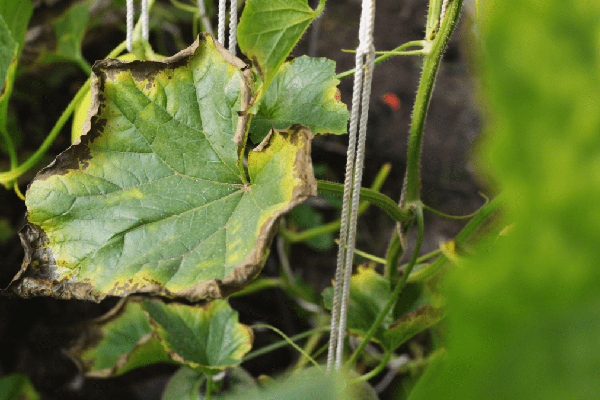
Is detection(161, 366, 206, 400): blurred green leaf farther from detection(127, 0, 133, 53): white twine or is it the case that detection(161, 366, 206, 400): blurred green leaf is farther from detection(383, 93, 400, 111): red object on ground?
detection(383, 93, 400, 111): red object on ground

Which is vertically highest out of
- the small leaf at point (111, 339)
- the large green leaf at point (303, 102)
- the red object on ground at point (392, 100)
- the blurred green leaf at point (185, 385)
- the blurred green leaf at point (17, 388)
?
the large green leaf at point (303, 102)

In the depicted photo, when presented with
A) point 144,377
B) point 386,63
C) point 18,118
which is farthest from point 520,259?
point 386,63

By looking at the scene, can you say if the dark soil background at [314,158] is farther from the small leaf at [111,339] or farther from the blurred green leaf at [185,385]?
the blurred green leaf at [185,385]

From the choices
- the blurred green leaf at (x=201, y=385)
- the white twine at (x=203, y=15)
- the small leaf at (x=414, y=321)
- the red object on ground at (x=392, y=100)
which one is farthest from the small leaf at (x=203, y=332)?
the red object on ground at (x=392, y=100)

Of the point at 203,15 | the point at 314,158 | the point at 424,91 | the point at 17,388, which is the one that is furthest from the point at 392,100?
the point at 17,388

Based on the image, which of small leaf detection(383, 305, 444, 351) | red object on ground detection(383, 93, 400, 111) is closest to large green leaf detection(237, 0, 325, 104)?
small leaf detection(383, 305, 444, 351)
